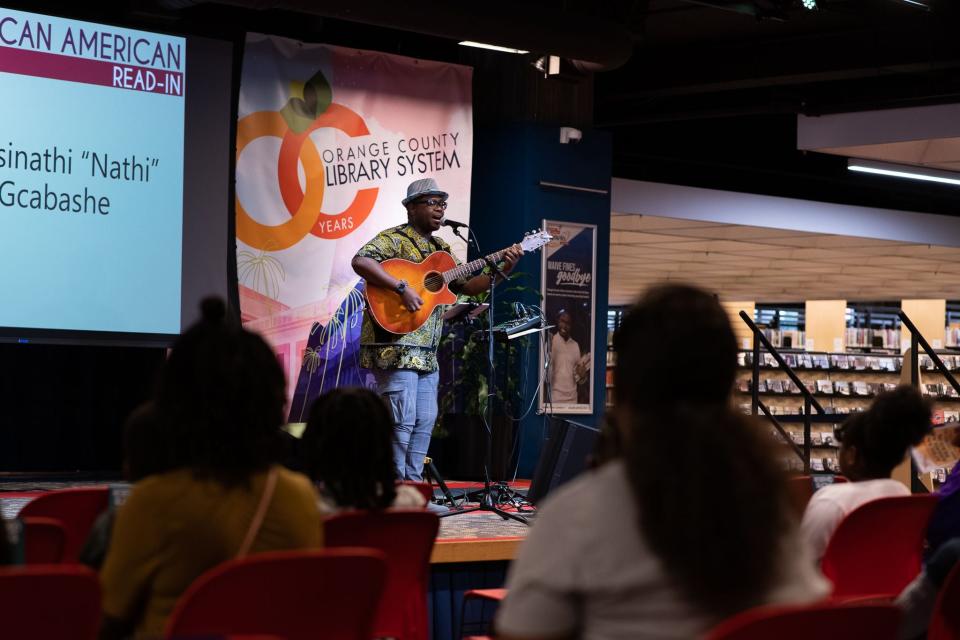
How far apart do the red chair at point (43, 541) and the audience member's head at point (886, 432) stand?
6.64ft

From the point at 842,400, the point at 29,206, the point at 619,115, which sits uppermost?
the point at 619,115

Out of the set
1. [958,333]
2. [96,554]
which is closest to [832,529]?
[96,554]

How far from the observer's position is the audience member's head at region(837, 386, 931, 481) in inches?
126

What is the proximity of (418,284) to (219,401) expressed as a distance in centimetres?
437

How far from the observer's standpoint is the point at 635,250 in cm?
1516

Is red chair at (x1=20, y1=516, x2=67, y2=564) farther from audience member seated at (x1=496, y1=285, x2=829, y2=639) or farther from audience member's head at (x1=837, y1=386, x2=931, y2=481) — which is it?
audience member's head at (x1=837, y1=386, x2=931, y2=481)

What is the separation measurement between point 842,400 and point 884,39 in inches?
212

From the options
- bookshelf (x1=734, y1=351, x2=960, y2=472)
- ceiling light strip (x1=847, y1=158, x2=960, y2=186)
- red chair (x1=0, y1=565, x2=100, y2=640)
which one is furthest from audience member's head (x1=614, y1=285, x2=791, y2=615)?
bookshelf (x1=734, y1=351, x2=960, y2=472)

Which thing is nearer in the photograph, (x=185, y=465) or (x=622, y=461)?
(x=622, y=461)

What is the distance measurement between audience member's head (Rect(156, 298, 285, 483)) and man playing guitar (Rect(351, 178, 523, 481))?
12.5 ft

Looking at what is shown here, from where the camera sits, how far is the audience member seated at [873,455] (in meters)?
3.17

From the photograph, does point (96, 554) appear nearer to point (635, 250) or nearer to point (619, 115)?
point (619, 115)

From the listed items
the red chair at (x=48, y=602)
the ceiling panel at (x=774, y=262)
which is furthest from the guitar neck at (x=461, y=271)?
the ceiling panel at (x=774, y=262)

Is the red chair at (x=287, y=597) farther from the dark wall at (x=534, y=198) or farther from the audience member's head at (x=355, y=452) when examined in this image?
the dark wall at (x=534, y=198)
